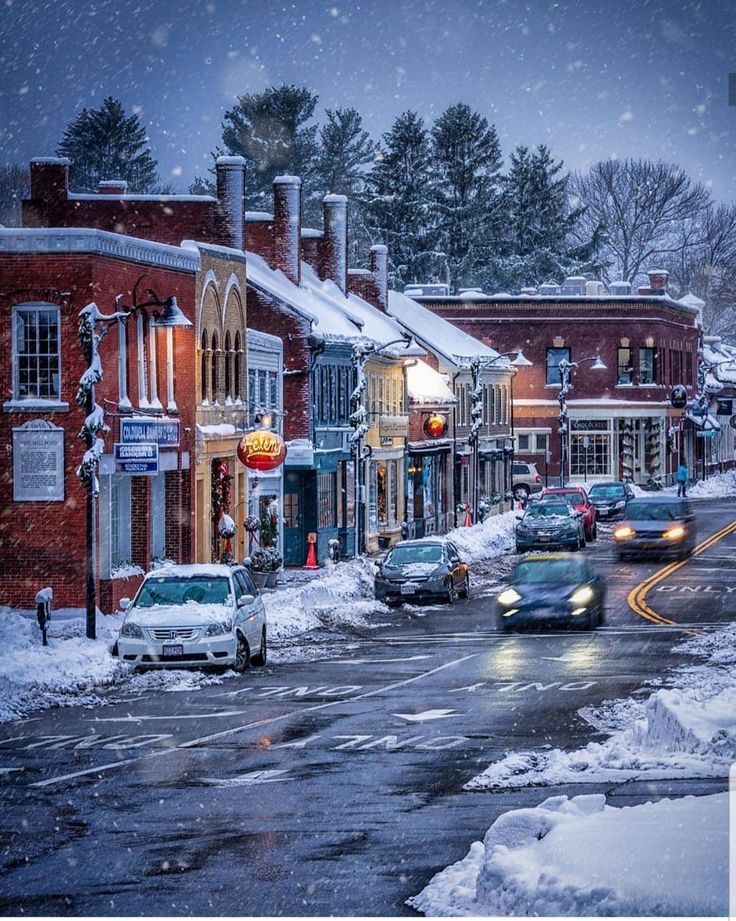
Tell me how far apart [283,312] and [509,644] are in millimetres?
22235

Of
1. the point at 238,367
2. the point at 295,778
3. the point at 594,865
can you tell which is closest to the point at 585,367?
the point at 238,367

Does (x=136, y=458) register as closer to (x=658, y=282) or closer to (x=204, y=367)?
(x=204, y=367)

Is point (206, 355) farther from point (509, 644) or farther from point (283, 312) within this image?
point (509, 644)

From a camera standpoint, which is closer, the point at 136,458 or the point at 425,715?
the point at 425,715

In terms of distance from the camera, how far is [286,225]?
55719 millimetres

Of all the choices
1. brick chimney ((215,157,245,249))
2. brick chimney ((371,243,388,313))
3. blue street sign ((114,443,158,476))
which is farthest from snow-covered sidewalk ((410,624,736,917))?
brick chimney ((371,243,388,313))

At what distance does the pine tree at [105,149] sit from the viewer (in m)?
109

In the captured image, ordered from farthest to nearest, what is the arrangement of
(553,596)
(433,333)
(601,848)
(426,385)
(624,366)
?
1. (624,366)
2. (433,333)
3. (426,385)
4. (553,596)
5. (601,848)

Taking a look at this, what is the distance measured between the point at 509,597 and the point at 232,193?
1839 cm

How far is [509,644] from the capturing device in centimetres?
3341

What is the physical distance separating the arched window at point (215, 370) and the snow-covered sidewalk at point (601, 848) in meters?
27.8

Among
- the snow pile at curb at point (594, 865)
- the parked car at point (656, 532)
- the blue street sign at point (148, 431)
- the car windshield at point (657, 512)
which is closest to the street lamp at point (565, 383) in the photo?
the car windshield at point (657, 512)

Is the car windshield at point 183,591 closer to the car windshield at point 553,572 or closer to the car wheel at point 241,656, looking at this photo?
the car wheel at point 241,656

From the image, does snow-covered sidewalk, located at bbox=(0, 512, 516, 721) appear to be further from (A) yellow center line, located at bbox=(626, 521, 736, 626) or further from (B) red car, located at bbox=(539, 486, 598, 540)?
(B) red car, located at bbox=(539, 486, 598, 540)
